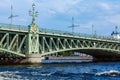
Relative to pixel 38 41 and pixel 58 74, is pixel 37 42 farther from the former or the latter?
pixel 58 74

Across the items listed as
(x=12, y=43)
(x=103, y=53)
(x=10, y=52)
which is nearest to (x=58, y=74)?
(x=10, y=52)

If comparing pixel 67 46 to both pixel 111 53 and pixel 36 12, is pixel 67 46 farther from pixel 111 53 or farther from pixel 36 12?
pixel 111 53

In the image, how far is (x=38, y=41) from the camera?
379 ft

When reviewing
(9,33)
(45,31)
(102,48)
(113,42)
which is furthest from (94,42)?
(9,33)

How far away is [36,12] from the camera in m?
116

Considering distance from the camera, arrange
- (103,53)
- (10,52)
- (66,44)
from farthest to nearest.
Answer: (103,53)
(66,44)
(10,52)

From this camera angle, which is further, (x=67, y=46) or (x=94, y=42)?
(x=94, y=42)

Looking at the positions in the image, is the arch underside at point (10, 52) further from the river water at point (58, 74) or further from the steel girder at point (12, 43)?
the river water at point (58, 74)

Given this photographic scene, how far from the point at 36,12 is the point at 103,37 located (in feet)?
142

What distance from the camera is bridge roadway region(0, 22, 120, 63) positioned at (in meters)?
106

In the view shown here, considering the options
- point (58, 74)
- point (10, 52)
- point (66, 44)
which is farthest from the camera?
point (66, 44)

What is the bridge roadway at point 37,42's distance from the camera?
10569cm

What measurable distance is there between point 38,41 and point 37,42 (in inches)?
37.6

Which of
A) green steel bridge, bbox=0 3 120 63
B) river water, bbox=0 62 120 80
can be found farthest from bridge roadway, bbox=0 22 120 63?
river water, bbox=0 62 120 80
